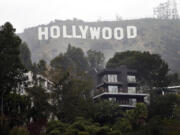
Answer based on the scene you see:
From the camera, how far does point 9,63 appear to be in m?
58.9

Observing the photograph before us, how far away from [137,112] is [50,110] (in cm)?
1793

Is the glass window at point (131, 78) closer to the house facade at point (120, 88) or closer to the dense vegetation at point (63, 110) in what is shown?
the house facade at point (120, 88)

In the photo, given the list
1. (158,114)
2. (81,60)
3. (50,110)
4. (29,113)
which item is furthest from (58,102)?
(81,60)

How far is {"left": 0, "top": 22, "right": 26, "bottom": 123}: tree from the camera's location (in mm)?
58500

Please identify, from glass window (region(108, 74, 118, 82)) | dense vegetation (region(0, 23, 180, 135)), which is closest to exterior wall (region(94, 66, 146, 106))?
glass window (region(108, 74, 118, 82))

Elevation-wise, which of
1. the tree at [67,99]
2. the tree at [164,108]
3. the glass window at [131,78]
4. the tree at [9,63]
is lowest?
the tree at [164,108]

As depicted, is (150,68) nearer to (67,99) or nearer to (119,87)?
(119,87)

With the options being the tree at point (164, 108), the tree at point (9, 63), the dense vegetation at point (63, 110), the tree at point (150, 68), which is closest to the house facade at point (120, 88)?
the dense vegetation at point (63, 110)

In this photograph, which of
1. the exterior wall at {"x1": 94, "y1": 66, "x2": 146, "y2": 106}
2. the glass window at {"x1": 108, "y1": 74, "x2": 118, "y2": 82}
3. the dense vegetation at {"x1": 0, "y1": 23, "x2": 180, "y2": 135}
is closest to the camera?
the dense vegetation at {"x1": 0, "y1": 23, "x2": 180, "y2": 135}

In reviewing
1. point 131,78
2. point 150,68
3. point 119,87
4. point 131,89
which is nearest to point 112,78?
point 119,87

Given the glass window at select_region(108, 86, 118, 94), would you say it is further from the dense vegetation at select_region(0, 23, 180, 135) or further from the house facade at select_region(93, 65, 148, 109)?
the dense vegetation at select_region(0, 23, 180, 135)

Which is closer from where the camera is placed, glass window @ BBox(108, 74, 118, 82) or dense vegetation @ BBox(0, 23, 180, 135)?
dense vegetation @ BBox(0, 23, 180, 135)

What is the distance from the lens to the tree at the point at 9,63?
58500mm

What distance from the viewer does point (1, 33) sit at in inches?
2426
